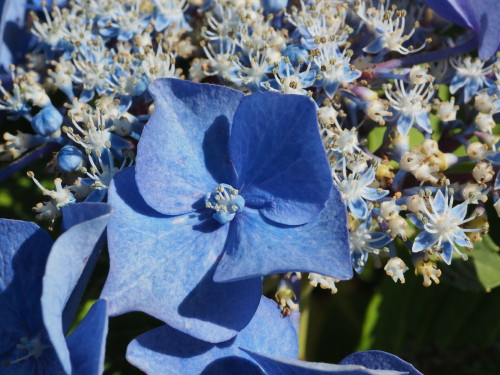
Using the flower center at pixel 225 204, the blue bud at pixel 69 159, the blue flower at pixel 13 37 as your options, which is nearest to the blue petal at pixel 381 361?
the flower center at pixel 225 204

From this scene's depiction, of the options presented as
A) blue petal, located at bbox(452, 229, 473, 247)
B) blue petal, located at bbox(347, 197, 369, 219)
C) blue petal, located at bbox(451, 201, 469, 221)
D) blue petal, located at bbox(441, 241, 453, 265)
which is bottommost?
blue petal, located at bbox(441, 241, 453, 265)

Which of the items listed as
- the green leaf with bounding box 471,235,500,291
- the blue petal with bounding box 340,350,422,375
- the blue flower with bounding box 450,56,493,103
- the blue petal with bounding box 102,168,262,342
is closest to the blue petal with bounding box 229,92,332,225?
the blue petal with bounding box 102,168,262,342

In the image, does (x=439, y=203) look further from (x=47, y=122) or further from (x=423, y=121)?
(x=47, y=122)

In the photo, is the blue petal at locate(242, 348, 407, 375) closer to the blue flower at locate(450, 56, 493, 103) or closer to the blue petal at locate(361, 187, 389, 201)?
the blue petal at locate(361, 187, 389, 201)

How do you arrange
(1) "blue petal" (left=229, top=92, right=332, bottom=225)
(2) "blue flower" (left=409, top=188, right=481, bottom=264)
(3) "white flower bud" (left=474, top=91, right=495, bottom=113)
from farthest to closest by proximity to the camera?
(3) "white flower bud" (left=474, top=91, right=495, bottom=113) < (2) "blue flower" (left=409, top=188, right=481, bottom=264) < (1) "blue petal" (left=229, top=92, right=332, bottom=225)

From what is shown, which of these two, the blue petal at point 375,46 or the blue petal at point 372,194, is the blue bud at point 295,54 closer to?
the blue petal at point 375,46

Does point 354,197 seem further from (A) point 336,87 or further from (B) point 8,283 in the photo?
(B) point 8,283

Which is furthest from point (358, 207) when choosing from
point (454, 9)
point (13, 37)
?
point (13, 37)
